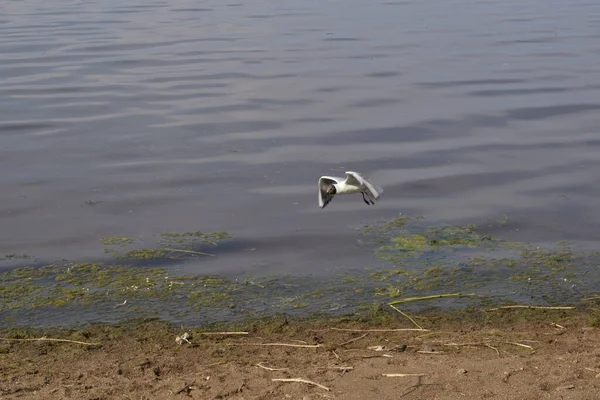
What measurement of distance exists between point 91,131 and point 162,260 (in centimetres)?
645

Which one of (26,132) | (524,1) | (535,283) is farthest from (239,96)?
(524,1)

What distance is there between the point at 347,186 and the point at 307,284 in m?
2.25

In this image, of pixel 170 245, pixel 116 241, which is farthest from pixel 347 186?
pixel 116 241

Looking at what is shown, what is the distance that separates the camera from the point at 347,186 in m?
7.09

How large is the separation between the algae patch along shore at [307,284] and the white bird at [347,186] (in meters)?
1.32

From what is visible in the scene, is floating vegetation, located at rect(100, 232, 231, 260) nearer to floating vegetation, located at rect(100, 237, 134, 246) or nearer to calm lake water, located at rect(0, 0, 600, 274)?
floating vegetation, located at rect(100, 237, 134, 246)

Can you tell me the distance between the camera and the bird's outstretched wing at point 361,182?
6461 mm

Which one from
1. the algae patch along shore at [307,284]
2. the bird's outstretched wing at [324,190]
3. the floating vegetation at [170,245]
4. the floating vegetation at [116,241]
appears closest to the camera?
the bird's outstretched wing at [324,190]

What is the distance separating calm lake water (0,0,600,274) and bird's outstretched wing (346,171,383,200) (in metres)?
2.74

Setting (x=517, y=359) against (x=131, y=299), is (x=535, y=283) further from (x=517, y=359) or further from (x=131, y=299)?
(x=131, y=299)

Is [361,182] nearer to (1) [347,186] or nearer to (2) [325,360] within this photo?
(1) [347,186]

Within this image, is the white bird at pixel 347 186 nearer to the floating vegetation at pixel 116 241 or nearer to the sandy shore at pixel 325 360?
the sandy shore at pixel 325 360

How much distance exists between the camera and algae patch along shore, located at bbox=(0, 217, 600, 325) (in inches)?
331

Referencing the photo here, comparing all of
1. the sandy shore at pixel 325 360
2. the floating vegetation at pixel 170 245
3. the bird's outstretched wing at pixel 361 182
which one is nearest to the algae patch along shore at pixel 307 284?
the floating vegetation at pixel 170 245
